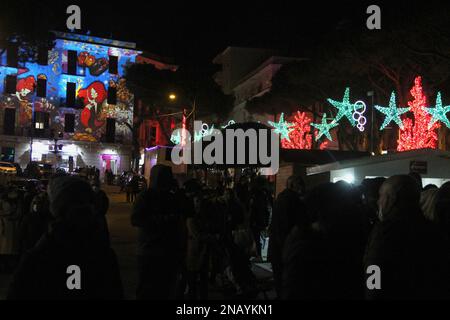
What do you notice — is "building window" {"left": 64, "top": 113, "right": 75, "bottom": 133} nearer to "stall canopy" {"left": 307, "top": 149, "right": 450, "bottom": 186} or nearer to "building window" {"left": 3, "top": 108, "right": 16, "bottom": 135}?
"building window" {"left": 3, "top": 108, "right": 16, "bottom": 135}

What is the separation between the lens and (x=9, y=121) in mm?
46562

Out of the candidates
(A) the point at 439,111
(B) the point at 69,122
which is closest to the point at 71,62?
(B) the point at 69,122

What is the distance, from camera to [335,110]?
3241 cm

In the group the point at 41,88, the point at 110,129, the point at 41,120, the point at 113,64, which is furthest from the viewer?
the point at 110,129

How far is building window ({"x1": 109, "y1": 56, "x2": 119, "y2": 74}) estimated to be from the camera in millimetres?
49531

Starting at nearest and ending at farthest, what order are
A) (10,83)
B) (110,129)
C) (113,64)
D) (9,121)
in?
1. (10,83)
2. (9,121)
3. (113,64)
4. (110,129)

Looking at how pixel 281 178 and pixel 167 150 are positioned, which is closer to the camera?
pixel 281 178

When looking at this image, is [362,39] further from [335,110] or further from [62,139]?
[62,139]

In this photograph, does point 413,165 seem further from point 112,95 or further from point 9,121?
point 9,121

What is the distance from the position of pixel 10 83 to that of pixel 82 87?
6179 millimetres

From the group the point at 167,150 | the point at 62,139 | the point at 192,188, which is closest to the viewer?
the point at 192,188

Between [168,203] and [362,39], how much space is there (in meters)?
20.4
